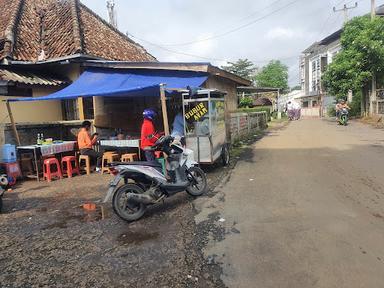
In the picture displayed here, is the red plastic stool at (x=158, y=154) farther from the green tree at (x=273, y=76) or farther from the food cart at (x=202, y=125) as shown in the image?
the green tree at (x=273, y=76)

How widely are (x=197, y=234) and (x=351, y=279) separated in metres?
2.03

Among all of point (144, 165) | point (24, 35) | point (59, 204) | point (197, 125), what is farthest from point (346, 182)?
point (24, 35)

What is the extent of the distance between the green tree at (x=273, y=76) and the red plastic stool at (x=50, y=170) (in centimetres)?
5890

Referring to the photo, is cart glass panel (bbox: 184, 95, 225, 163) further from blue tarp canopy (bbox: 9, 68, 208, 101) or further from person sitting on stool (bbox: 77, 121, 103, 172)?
person sitting on stool (bbox: 77, 121, 103, 172)

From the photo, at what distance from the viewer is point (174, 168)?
21.0 feet

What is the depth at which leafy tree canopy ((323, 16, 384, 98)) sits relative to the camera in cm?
2198

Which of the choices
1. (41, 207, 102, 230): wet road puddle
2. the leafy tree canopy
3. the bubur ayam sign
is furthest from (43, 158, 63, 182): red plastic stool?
the leafy tree canopy

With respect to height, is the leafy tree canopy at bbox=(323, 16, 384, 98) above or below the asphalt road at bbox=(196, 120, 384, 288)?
above

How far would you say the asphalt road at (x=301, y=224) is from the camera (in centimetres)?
366

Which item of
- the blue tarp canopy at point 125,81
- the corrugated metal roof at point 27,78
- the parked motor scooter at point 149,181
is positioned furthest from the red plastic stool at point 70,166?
the parked motor scooter at point 149,181

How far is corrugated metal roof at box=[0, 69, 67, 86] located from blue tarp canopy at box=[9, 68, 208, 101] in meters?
1.08

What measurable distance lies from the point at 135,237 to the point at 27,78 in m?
8.09

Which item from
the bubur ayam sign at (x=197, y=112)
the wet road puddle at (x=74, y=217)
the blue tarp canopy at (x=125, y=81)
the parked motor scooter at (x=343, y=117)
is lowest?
the wet road puddle at (x=74, y=217)

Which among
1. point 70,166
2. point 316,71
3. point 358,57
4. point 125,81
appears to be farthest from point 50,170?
point 316,71
